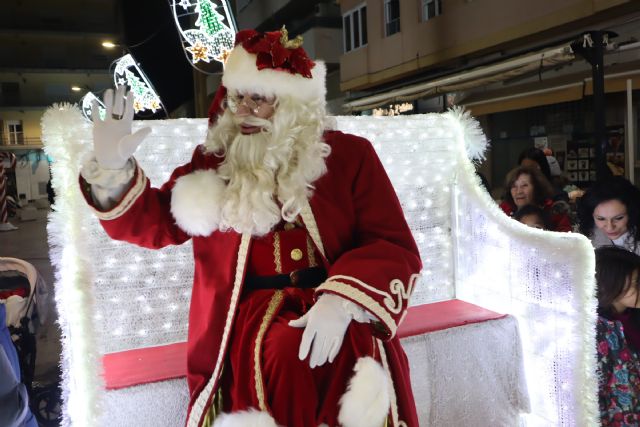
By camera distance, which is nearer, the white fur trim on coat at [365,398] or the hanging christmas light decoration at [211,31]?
the white fur trim on coat at [365,398]

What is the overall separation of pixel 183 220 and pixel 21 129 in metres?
28.3

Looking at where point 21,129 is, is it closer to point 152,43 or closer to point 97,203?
point 152,43

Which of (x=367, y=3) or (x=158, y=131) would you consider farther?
(x=367, y=3)

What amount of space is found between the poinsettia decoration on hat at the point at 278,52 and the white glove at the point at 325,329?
67 centimetres

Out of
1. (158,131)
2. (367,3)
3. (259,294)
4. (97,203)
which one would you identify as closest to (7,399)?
(97,203)

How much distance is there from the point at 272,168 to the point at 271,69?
29 centimetres

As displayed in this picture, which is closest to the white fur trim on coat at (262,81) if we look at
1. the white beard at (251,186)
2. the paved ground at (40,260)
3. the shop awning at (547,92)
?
the white beard at (251,186)

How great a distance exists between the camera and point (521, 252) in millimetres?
2314

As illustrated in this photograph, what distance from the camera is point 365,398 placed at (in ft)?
4.31

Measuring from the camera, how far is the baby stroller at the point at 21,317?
5.84 feet

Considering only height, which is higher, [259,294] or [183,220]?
[183,220]

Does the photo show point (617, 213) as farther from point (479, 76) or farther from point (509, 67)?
point (479, 76)

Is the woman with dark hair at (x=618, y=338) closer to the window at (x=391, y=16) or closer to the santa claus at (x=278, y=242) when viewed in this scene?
the santa claus at (x=278, y=242)

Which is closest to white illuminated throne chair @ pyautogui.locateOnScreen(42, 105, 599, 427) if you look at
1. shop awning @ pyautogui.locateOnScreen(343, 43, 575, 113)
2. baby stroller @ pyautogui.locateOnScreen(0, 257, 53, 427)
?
baby stroller @ pyautogui.locateOnScreen(0, 257, 53, 427)
